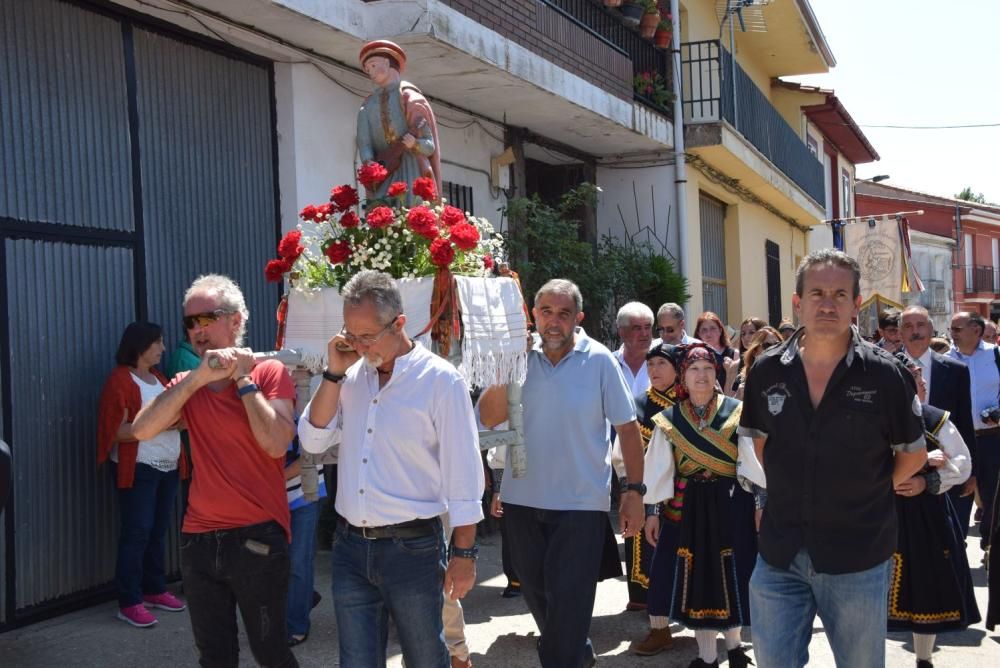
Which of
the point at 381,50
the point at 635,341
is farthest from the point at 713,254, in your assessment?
the point at 381,50

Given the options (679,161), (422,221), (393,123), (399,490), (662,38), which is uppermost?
(662,38)

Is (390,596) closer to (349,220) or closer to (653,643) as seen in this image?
(349,220)

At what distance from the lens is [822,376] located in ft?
12.5

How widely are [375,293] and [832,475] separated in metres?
1.73

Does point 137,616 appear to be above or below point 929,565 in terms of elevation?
below

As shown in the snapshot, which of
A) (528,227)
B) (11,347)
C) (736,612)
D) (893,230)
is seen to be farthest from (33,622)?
(893,230)

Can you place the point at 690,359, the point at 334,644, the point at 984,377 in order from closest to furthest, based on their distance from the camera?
1. the point at 690,359
2. the point at 334,644
3. the point at 984,377

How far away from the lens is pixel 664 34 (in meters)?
14.7

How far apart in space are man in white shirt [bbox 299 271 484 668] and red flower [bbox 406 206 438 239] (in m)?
0.69

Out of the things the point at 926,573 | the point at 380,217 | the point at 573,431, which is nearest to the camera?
the point at 380,217

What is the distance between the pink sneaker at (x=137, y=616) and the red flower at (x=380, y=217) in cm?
323

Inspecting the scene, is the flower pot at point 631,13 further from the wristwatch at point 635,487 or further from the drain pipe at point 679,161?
the wristwatch at point 635,487

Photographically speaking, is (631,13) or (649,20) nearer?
(631,13)

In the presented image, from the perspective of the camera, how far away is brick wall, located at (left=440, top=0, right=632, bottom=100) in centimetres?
917
